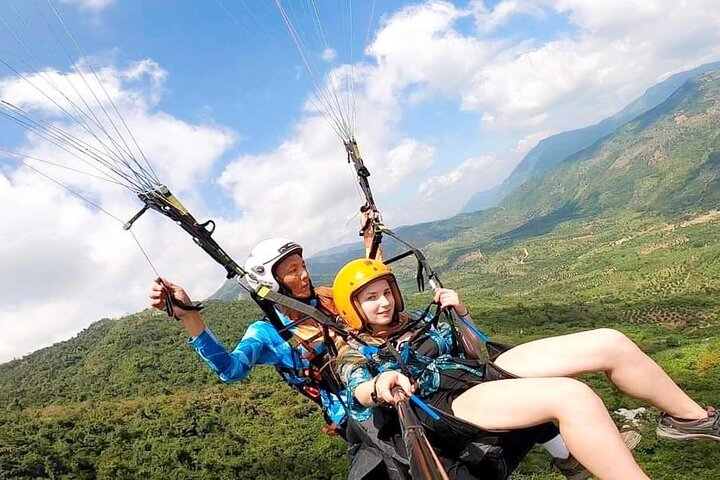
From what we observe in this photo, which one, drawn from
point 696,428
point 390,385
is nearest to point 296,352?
point 390,385

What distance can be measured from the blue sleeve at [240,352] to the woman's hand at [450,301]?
0.97 meters

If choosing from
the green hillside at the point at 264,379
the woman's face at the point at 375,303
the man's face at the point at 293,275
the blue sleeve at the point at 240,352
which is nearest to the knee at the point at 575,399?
the woman's face at the point at 375,303

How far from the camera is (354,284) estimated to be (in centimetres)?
294

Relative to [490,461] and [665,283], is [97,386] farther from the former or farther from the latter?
[665,283]

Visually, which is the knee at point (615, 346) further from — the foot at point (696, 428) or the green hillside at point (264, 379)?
the green hillside at point (264, 379)

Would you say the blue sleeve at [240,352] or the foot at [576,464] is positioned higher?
the blue sleeve at [240,352]

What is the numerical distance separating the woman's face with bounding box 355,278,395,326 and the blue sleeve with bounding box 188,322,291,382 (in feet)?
2.02

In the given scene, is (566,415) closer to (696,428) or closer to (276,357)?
(696,428)

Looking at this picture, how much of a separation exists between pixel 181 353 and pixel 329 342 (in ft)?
178

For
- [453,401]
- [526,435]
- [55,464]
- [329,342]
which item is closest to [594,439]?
[526,435]

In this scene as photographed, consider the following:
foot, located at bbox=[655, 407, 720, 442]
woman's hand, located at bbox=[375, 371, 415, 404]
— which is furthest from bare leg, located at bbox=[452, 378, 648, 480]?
foot, located at bbox=[655, 407, 720, 442]

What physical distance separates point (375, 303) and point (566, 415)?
1103mm

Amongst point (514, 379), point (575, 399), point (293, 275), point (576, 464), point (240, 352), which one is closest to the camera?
point (575, 399)

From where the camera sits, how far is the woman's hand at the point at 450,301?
2.98 m
